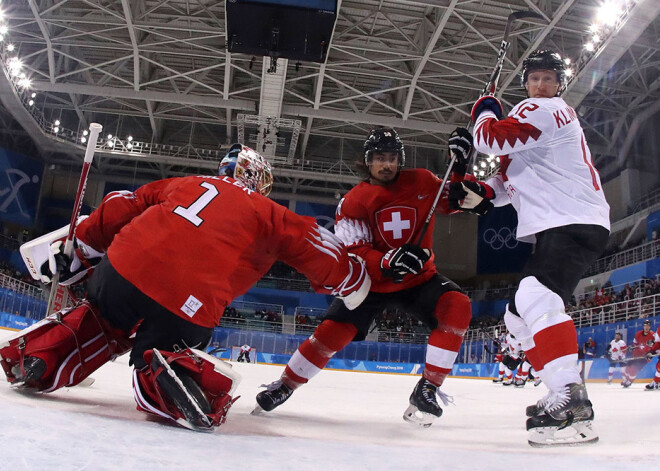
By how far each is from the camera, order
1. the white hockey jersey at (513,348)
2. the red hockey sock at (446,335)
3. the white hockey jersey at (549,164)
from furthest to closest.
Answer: the white hockey jersey at (513,348) → the red hockey sock at (446,335) → the white hockey jersey at (549,164)

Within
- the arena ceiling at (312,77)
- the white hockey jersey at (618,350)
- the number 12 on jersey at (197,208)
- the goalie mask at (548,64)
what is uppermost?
the arena ceiling at (312,77)

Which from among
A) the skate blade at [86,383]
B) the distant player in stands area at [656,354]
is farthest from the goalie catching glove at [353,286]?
the distant player in stands area at [656,354]

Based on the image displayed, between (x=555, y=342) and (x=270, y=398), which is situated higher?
(x=555, y=342)

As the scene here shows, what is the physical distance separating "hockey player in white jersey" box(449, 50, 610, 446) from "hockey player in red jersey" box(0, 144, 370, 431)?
2.40 ft

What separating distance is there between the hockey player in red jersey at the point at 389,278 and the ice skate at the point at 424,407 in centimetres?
6

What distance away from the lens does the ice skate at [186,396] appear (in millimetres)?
1582

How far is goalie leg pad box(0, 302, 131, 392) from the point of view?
6.28 ft

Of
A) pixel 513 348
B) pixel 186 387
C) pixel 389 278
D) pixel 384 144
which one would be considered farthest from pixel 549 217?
pixel 513 348

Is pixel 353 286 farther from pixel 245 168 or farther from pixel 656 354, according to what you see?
pixel 656 354

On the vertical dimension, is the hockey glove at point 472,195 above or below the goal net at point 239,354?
above

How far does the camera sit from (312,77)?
15758mm

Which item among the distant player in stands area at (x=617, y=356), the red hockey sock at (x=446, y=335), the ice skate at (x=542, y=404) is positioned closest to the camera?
Result: the ice skate at (x=542, y=404)

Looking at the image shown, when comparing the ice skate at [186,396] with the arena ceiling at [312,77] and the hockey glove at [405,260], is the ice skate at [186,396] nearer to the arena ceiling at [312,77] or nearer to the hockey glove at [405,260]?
the hockey glove at [405,260]

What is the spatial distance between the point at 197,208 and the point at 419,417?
1.42m
